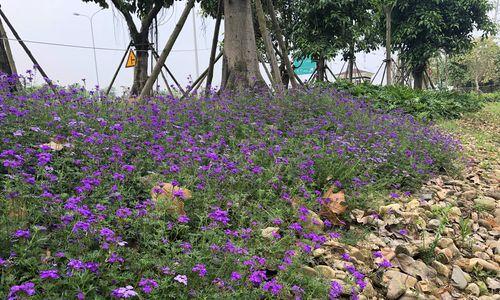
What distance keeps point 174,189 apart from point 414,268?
63.2 inches

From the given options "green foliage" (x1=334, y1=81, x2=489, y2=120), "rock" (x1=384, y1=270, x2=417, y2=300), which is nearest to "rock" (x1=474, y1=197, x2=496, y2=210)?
"rock" (x1=384, y1=270, x2=417, y2=300)

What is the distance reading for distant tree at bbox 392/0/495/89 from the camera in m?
15.9

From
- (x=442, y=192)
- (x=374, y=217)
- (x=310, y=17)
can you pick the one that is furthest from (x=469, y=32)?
(x=374, y=217)

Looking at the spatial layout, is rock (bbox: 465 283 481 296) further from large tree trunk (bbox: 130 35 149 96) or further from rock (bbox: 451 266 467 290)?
large tree trunk (bbox: 130 35 149 96)

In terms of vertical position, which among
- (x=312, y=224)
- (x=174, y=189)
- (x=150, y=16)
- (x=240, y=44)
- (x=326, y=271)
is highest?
(x=150, y=16)

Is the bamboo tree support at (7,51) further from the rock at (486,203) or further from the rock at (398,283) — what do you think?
the rock at (486,203)

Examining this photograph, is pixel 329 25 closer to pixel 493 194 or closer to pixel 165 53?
pixel 165 53

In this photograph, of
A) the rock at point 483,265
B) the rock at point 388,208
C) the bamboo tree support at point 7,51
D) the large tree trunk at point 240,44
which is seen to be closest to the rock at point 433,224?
the rock at point 388,208

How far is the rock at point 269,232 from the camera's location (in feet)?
7.99

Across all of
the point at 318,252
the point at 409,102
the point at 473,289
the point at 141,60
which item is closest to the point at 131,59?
the point at 141,60

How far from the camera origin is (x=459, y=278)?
8.79 ft

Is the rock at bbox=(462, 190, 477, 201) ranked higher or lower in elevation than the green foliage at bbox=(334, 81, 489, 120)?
lower

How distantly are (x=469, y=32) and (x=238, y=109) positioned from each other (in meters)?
15.9

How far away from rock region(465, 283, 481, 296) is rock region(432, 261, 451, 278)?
0.14 meters
